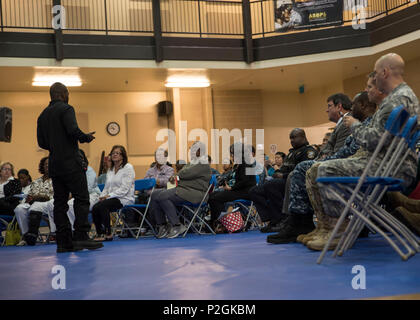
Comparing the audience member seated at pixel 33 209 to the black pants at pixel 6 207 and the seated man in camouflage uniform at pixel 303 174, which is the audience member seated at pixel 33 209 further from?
the seated man in camouflage uniform at pixel 303 174

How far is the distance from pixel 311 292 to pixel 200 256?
1988 mm

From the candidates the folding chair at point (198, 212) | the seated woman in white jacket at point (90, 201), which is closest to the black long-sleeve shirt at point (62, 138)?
the seated woman in white jacket at point (90, 201)

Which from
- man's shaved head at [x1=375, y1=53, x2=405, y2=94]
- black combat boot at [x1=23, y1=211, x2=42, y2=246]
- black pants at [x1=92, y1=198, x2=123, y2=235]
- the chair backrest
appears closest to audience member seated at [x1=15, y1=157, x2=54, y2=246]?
black combat boot at [x1=23, y1=211, x2=42, y2=246]

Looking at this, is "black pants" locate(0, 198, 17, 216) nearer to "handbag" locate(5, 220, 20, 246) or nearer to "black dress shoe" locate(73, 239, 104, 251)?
"handbag" locate(5, 220, 20, 246)

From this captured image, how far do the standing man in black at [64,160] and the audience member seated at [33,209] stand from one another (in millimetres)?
2076

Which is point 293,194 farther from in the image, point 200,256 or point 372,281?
point 372,281

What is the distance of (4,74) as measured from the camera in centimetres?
1184

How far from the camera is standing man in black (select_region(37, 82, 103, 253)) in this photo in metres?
5.09

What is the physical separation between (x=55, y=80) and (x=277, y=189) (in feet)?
24.6

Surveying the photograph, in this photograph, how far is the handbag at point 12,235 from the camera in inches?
294

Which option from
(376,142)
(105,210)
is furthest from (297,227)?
(105,210)

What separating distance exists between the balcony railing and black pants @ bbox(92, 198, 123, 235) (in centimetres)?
585

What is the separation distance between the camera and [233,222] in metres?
7.41
